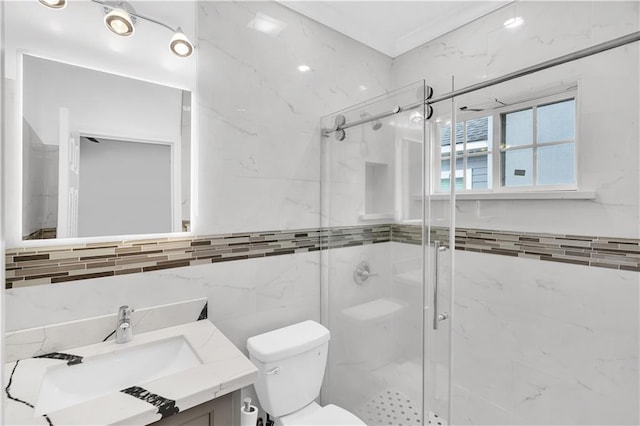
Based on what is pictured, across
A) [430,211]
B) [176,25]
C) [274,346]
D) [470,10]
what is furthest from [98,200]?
[470,10]

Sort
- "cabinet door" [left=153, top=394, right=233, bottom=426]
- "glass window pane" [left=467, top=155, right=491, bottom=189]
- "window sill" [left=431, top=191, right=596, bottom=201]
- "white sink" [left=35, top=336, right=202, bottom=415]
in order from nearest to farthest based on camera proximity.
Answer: "cabinet door" [left=153, top=394, right=233, bottom=426], "white sink" [left=35, top=336, right=202, bottom=415], "window sill" [left=431, top=191, right=596, bottom=201], "glass window pane" [left=467, top=155, right=491, bottom=189]

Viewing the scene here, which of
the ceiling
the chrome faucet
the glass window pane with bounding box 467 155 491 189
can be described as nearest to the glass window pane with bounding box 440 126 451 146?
the glass window pane with bounding box 467 155 491 189

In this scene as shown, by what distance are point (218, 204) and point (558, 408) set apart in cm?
202

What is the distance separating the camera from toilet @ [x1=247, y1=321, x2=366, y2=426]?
1.42m

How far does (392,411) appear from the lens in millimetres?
1533

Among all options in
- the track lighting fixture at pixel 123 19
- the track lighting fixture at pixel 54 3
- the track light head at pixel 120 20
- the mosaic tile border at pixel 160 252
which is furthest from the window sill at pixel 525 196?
the track lighting fixture at pixel 54 3

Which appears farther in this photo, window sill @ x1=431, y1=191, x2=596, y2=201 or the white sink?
window sill @ x1=431, y1=191, x2=596, y2=201

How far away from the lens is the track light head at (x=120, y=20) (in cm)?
118

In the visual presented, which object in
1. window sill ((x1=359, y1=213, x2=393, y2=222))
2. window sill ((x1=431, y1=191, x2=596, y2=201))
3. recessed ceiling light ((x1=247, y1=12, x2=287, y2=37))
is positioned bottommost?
window sill ((x1=359, y1=213, x2=393, y2=222))

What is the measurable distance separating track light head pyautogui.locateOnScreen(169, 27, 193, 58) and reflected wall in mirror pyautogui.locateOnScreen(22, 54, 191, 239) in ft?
0.53

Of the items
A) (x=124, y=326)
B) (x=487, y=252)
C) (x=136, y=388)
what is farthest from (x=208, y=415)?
(x=487, y=252)

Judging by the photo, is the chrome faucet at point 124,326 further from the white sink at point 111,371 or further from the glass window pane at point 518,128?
the glass window pane at point 518,128

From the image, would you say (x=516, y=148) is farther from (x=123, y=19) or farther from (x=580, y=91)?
(x=123, y=19)

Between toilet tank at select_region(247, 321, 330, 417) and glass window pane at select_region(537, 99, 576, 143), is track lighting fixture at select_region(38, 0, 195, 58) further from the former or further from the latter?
glass window pane at select_region(537, 99, 576, 143)
